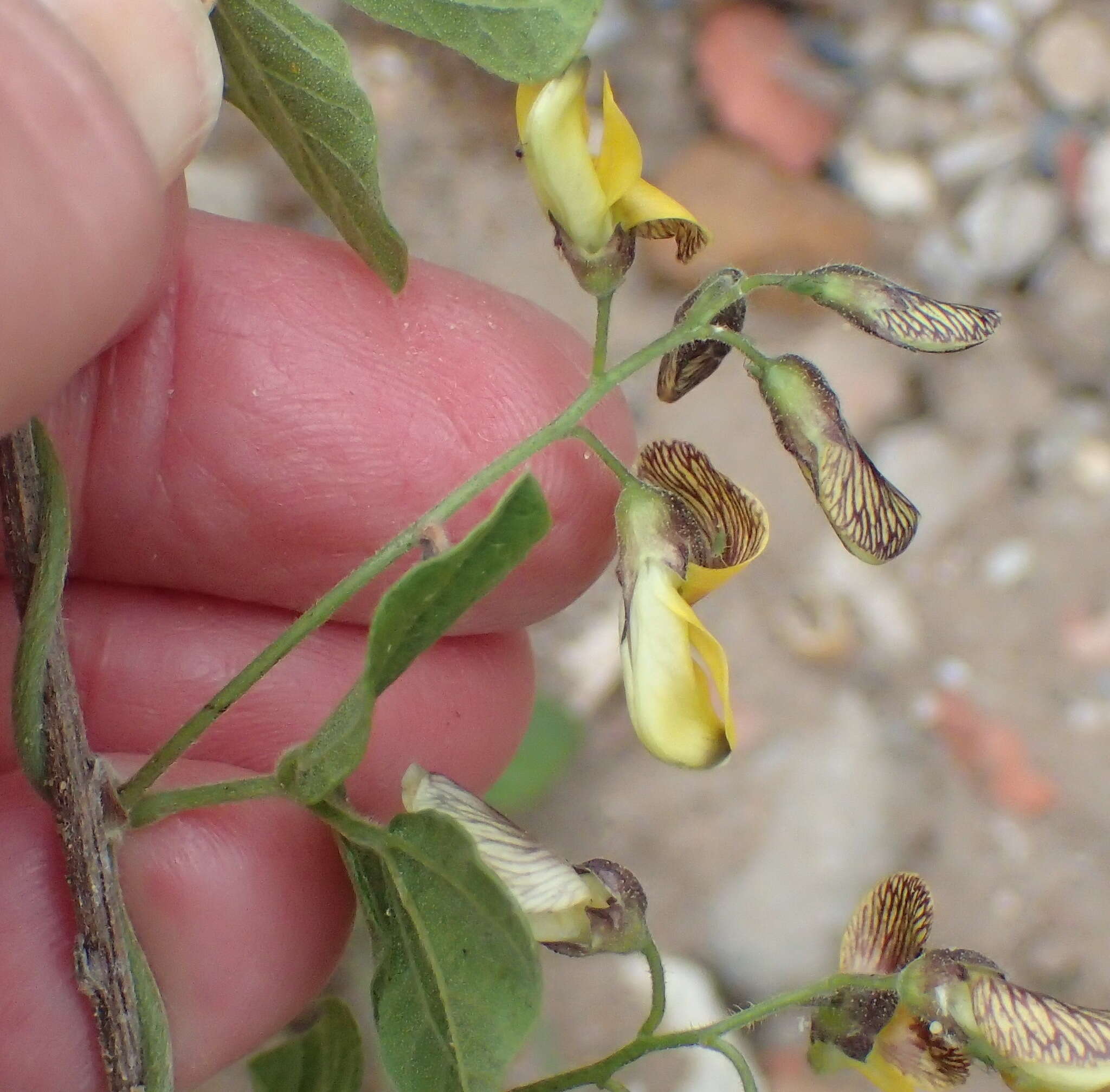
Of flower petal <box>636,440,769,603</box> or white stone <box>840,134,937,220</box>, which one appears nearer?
flower petal <box>636,440,769,603</box>

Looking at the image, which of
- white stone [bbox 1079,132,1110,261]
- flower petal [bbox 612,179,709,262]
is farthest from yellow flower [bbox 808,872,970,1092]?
white stone [bbox 1079,132,1110,261]

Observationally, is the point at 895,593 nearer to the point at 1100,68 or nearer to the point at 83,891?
the point at 1100,68

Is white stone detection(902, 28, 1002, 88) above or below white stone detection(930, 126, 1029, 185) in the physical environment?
above

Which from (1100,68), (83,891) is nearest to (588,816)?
(83,891)

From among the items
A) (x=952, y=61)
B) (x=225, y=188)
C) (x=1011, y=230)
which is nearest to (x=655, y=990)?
(x=225, y=188)

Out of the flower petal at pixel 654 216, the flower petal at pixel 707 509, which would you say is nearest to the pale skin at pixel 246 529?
the flower petal at pixel 707 509

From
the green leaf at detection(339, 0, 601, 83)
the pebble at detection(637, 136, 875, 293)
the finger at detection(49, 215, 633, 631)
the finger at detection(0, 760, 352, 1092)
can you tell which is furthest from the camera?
the pebble at detection(637, 136, 875, 293)

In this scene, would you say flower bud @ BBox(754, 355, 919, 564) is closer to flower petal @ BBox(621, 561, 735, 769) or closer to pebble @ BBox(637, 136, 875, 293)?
flower petal @ BBox(621, 561, 735, 769)

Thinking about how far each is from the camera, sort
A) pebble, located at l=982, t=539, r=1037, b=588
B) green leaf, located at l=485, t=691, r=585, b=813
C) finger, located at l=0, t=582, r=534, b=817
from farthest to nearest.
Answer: pebble, located at l=982, t=539, r=1037, b=588 → green leaf, located at l=485, t=691, r=585, b=813 → finger, located at l=0, t=582, r=534, b=817
